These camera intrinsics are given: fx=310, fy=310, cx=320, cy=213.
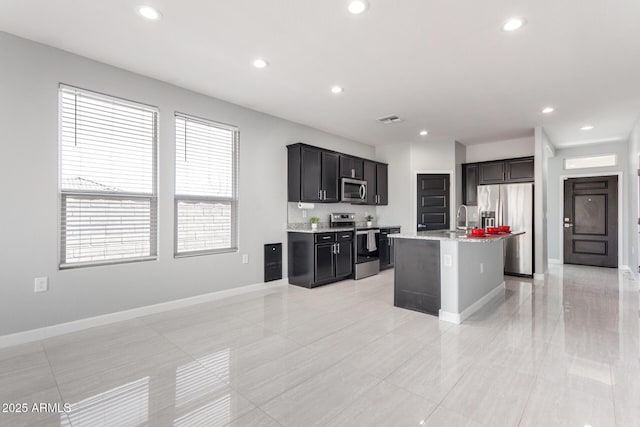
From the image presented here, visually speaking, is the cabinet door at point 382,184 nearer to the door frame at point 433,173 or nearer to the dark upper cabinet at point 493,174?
the door frame at point 433,173

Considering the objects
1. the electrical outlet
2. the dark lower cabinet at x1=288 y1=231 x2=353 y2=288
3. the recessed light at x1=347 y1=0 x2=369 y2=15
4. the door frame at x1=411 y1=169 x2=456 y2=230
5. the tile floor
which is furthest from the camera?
the door frame at x1=411 y1=169 x2=456 y2=230

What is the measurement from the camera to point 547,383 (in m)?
2.05

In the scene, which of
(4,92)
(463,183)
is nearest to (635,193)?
(463,183)

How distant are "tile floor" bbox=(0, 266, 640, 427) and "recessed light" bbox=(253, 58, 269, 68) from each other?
8.70 ft

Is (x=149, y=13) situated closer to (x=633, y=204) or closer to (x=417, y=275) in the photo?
(x=417, y=275)

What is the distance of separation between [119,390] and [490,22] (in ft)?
12.3

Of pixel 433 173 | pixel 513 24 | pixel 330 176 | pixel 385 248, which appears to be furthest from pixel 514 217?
pixel 513 24

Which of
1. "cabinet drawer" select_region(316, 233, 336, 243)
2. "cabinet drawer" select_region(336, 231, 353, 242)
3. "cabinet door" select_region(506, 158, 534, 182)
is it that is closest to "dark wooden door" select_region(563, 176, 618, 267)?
"cabinet door" select_region(506, 158, 534, 182)

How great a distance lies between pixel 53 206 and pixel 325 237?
10.7 ft

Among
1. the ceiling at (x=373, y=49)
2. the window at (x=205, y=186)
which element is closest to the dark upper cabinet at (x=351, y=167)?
the ceiling at (x=373, y=49)

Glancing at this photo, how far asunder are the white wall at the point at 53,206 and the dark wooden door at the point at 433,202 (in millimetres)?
4018

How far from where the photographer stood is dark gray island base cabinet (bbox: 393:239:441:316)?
3.43m

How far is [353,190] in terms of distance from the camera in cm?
586

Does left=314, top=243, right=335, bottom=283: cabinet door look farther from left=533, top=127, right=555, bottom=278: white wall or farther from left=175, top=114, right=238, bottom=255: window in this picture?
left=533, top=127, right=555, bottom=278: white wall
